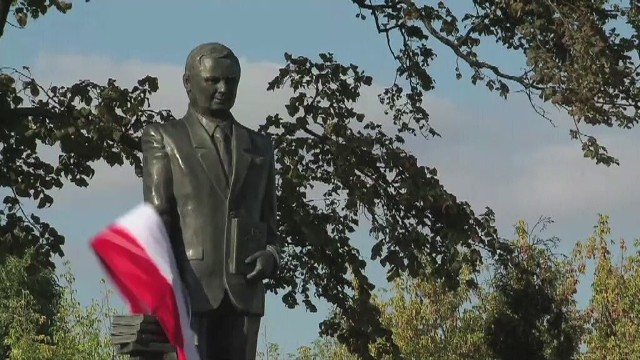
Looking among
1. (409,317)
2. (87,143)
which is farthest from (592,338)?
(87,143)

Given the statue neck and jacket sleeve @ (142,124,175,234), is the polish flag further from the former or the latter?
the statue neck

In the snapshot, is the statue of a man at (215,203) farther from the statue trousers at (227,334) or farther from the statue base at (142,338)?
the statue base at (142,338)

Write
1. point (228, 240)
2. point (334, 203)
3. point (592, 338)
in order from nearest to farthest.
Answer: point (228, 240) < point (334, 203) < point (592, 338)

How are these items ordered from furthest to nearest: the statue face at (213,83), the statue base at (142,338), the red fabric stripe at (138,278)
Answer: the statue face at (213,83) < the statue base at (142,338) < the red fabric stripe at (138,278)

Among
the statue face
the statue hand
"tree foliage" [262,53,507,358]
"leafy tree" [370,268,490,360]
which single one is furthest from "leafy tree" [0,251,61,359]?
the statue hand

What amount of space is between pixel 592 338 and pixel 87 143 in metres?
17.5

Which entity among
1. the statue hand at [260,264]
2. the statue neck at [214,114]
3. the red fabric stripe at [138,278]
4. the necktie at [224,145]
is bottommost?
the red fabric stripe at [138,278]

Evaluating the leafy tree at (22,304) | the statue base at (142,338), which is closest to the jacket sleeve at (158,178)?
the statue base at (142,338)

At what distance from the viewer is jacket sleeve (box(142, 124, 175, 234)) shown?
8289 millimetres

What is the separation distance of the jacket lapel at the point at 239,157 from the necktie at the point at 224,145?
0.09ft

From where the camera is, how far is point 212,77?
835 centimetres

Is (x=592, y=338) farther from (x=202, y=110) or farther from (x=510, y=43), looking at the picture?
(x=202, y=110)

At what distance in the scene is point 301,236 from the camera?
59.0ft

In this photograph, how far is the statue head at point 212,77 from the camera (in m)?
8.37
